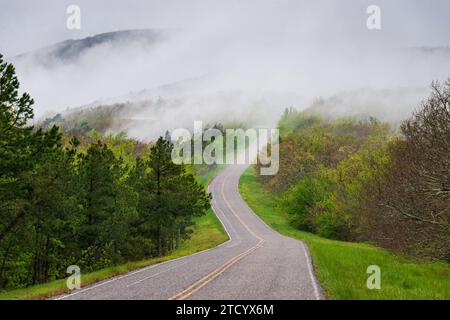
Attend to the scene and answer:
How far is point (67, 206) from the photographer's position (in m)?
22.8

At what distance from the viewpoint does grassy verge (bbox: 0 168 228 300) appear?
650 inches

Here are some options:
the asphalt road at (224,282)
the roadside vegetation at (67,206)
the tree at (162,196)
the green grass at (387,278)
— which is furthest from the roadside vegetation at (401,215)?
the roadside vegetation at (67,206)

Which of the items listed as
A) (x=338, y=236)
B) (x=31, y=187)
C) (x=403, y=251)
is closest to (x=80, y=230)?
(x=31, y=187)

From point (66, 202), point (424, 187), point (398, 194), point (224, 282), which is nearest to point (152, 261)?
point (66, 202)

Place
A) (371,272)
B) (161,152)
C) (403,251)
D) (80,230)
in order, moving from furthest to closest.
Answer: (161,152) < (80,230) < (403,251) < (371,272)

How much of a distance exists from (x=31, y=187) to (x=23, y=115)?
3.63 m

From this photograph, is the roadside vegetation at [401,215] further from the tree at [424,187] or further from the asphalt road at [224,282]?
the asphalt road at [224,282]

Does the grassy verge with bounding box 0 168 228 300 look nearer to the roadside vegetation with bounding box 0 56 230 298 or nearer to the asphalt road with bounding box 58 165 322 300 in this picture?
the roadside vegetation with bounding box 0 56 230 298

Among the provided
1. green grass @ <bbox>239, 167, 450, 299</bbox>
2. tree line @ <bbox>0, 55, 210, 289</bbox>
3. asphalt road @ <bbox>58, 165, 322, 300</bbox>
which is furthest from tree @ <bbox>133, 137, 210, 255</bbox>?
green grass @ <bbox>239, 167, 450, 299</bbox>

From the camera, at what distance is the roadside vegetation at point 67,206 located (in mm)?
20891

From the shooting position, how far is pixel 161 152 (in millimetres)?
37344

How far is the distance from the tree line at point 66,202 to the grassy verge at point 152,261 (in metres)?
3.25

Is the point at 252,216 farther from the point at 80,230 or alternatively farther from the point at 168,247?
the point at 80,230
